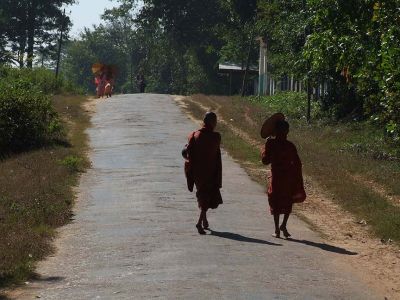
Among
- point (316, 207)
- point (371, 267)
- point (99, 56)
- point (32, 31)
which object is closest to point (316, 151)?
point (316, 207)

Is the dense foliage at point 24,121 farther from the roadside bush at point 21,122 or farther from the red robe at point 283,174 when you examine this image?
the red robe at point 283,174

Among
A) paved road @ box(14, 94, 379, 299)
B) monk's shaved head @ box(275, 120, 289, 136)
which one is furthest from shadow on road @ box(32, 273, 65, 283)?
monk's shaved head @ box(275, 120, 289, 136)

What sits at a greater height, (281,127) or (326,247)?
(281,127)

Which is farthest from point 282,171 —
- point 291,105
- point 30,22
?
point 30,22

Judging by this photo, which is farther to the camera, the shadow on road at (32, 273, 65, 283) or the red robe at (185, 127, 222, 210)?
the red robe at (185, 127, 222, 210)

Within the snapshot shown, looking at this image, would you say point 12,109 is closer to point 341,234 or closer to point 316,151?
point 316,151

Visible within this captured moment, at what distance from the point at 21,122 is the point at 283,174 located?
1412cm

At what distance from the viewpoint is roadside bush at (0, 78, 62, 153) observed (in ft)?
77.9

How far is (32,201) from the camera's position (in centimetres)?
1376

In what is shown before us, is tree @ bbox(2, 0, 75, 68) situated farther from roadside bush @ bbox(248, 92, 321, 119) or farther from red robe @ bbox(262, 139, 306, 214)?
red robe @ bbox(262, 139, 306, 214)

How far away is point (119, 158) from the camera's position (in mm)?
21875

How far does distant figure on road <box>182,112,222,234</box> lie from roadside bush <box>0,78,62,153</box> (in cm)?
1299

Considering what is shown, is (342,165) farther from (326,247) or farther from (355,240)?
(326,247)

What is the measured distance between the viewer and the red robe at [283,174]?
37.3ft
